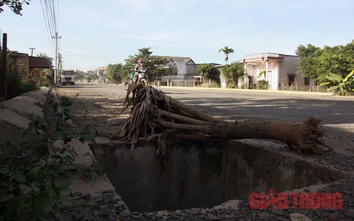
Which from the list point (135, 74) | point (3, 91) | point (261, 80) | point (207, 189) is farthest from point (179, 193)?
point (261, 80)

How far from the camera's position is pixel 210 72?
156 ft

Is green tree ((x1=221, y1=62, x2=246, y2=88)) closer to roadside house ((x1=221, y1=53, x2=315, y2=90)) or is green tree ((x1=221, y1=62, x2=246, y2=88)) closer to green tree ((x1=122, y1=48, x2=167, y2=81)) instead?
roadside house ((x1=221, y1=53, x2=315, y2=90))

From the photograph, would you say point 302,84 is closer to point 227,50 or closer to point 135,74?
point 227,50

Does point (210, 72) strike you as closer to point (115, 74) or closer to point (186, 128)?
point (186, 128)

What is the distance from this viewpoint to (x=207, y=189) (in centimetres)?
518

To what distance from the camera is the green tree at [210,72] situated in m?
47.7

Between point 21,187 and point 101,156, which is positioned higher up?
point 21,187

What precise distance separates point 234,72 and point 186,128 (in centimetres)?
3753

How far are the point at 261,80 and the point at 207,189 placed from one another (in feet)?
116

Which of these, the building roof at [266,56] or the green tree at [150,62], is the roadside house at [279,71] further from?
the green tree at [150,62]
